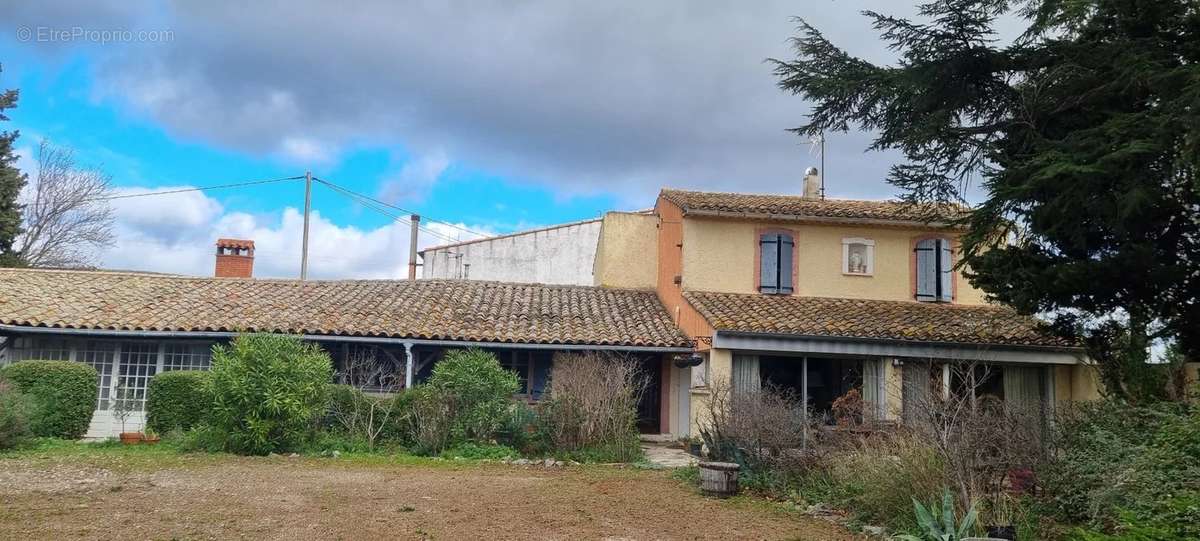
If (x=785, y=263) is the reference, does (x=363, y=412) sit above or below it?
below

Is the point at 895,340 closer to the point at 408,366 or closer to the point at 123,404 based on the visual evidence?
the point at 408,366

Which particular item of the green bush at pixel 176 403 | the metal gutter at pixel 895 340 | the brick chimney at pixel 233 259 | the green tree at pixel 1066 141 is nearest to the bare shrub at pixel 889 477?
the green tree at pixel 1066 141

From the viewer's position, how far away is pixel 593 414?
14984 millimetres

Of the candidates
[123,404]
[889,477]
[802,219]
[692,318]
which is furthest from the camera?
[802,219]

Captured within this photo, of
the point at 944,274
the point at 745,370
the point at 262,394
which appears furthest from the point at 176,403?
the point at 944,274

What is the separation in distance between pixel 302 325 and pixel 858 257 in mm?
12636

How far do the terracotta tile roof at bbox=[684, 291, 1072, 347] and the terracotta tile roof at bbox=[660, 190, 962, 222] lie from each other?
74.7 inches

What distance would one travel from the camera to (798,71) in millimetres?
13656

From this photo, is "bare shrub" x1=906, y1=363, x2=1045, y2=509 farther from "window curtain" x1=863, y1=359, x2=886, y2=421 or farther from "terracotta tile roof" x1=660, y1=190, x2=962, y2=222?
"terracotta tile roof" x1=660, y1=190, x2=962, y2=222

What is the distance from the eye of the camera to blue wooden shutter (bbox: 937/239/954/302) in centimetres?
2036

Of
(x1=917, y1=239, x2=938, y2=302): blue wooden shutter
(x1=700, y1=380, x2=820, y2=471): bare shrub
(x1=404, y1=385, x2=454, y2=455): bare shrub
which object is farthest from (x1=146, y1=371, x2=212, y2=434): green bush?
(x1=917, y1=239, x2=938, y2=302): blue wooden shutter

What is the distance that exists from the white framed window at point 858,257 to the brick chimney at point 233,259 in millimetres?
16928

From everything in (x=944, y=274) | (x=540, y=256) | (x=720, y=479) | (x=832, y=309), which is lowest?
(x=720, y=479)

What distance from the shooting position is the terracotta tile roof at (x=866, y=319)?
55.2 feet
